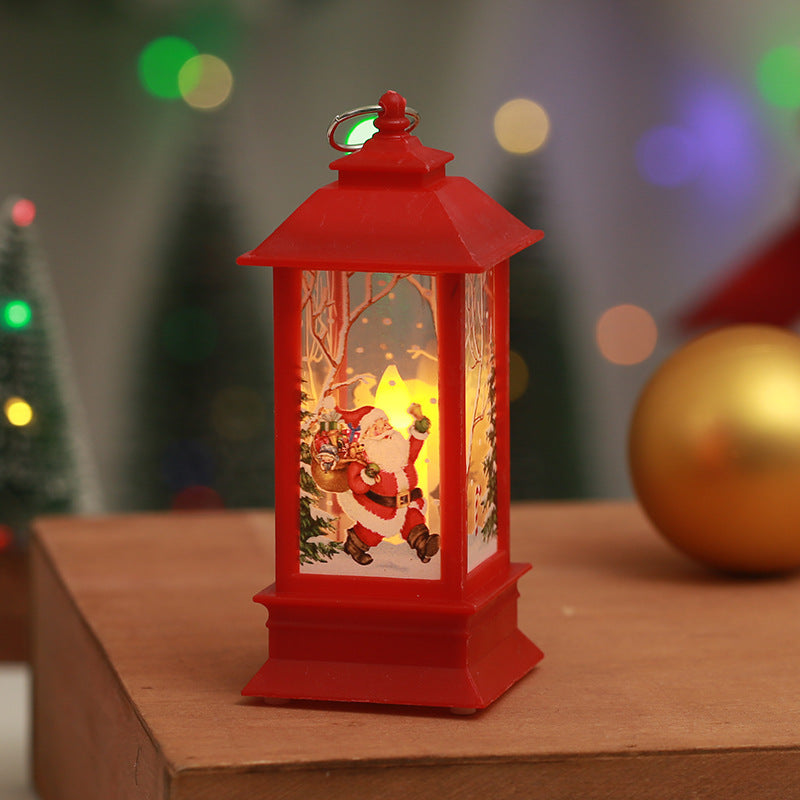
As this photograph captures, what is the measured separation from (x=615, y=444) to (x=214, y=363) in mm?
771

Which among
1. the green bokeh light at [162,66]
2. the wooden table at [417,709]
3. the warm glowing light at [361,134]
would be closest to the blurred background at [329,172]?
the green bokeh light at [162,66]

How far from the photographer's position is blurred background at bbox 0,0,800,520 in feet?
9.18

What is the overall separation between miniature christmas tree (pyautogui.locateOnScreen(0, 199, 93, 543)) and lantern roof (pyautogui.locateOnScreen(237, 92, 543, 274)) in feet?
4.67

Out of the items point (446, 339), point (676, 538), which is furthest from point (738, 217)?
point (446, 339)

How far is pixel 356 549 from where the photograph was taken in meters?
1.13

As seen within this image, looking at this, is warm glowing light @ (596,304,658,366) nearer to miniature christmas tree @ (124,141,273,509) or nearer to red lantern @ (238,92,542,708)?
miniature christmas tree @ (124,141,273,509)

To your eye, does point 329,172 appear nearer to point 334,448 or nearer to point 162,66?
point 162,66

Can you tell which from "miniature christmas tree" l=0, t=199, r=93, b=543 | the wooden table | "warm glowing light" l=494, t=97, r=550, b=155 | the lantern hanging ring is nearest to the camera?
the wooden table

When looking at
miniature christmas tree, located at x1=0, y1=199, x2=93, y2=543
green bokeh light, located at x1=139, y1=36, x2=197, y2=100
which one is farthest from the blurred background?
miniature christmas tree, located at x1=0, y1=199, x2=93, y2=543

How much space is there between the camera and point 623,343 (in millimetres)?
2990

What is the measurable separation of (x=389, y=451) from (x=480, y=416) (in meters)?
0.08

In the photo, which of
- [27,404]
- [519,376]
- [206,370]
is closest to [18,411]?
[27,404]

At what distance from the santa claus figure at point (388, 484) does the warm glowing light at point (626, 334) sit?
6.19 feet

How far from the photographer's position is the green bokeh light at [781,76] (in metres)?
2.97
